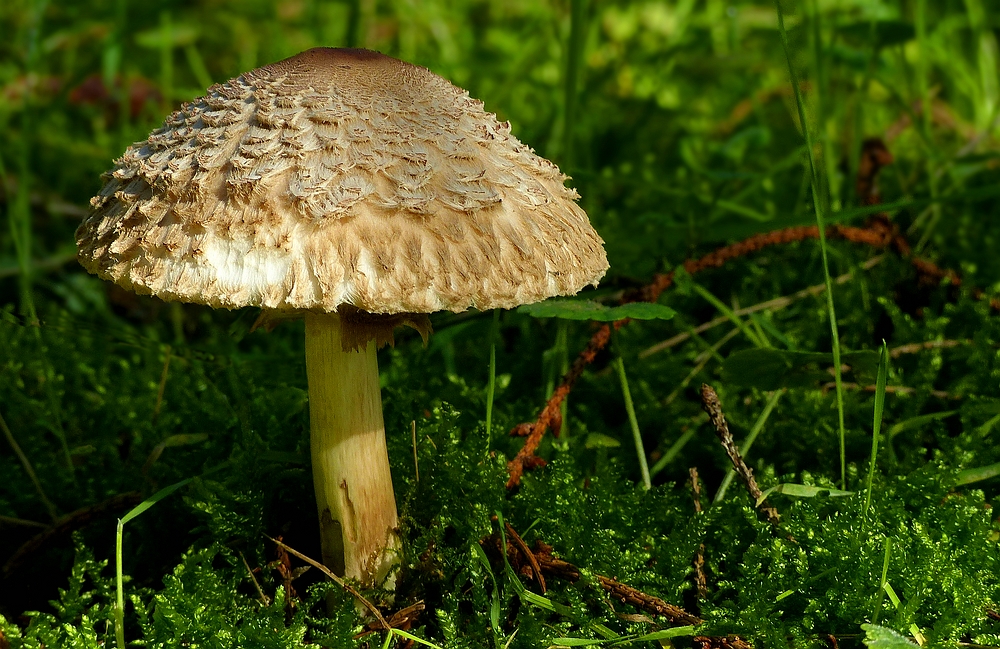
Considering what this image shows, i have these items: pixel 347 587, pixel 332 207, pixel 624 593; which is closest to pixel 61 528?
pixel 347 587

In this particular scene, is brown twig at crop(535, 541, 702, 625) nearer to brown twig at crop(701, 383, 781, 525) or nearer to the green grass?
the green grass

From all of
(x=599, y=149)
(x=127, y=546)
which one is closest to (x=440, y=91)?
(x=127, y=546)

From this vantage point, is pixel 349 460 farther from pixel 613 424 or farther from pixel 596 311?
pixel 613 424


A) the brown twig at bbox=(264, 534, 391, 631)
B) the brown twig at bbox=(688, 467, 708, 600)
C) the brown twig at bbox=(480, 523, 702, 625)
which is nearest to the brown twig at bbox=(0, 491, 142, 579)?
the brown twig at bbox=(264, 534, 391, 631)

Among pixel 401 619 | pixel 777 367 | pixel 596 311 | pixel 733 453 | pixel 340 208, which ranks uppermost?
pixel 340 208

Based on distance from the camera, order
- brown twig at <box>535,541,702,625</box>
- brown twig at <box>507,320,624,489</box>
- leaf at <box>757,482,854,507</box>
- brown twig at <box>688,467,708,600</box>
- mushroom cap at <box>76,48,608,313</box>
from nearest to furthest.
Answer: mushroom cap at <box>76,48,608,313</box>, brown twig at <box>535,541,702,625</box>, brown twig at <box>688,467,708,600</box>, leaf at <box>757,482,854,507</box>, brown twig at <box>507,320,624,489</box>

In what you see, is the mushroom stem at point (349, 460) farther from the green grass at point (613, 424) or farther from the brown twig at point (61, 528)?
the brown twig at point (61, 528)
